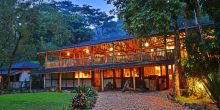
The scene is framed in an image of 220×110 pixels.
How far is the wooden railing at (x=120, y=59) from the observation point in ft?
82.5

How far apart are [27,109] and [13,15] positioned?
1907 centimetres

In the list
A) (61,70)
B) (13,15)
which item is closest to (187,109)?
(61,70)

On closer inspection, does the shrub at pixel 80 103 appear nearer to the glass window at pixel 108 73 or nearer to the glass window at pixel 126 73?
the glass window at pixel 126 73

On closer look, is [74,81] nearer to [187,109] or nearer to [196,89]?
[196,89]

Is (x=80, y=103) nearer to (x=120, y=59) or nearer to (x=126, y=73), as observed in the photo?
(x=120, y=59)

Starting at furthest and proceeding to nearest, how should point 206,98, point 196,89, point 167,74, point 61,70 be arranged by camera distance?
point 61,70 → point 167,74 → point 196,89 → point 206,98

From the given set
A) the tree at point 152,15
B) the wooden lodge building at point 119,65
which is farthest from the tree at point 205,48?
the wooden lodge building at point 119,65

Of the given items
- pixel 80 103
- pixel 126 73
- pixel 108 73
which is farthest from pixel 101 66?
pixel 80 103

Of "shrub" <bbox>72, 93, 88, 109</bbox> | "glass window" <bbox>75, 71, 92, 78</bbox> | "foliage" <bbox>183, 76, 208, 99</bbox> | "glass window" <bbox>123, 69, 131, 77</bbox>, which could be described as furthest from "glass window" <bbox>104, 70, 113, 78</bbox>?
"shrub" <bbox>72, 93, 88, 109</bbox>

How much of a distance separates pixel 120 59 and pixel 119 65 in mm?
915

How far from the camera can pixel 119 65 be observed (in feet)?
90.3

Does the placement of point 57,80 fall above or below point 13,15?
below

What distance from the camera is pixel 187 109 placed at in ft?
44.9

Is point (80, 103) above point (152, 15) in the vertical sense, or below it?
below
